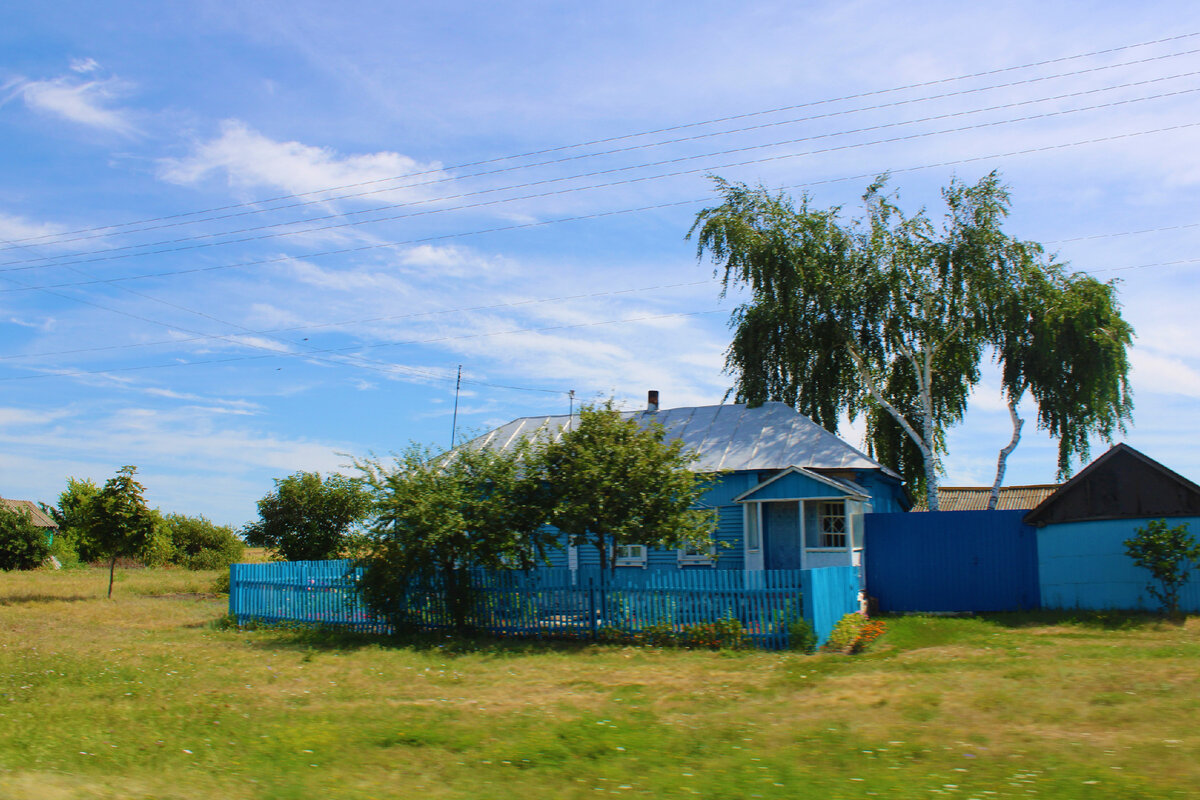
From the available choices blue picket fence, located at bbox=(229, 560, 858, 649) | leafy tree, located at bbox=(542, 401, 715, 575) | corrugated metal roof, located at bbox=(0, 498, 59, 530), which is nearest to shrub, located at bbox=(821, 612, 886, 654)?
blue picket fence, located at bbox=(229, 560, 858, 649)

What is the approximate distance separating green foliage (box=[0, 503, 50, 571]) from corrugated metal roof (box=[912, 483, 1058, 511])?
43.1 metres

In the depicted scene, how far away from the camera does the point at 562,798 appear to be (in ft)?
Answer: 21.2

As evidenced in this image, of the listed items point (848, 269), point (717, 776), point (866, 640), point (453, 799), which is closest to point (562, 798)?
point (453, 799)

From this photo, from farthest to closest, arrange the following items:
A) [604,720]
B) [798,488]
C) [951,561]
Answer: [798,488]
[951,561]
[604,720]

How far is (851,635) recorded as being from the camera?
15.0 m

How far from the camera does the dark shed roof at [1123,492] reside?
17266 mm

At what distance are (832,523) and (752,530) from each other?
1951 millimetres

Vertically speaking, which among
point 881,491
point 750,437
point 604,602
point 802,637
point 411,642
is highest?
point 750,437

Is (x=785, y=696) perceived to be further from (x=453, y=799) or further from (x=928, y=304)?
(x=928, y=304)

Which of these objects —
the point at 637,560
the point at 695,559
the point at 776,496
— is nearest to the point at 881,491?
the point at 776,496

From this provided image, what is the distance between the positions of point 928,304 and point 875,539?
10.5 metres

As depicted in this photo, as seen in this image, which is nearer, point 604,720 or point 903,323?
point 604,720

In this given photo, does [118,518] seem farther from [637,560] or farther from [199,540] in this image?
[199,540]

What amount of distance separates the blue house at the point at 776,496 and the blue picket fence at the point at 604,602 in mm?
3637
